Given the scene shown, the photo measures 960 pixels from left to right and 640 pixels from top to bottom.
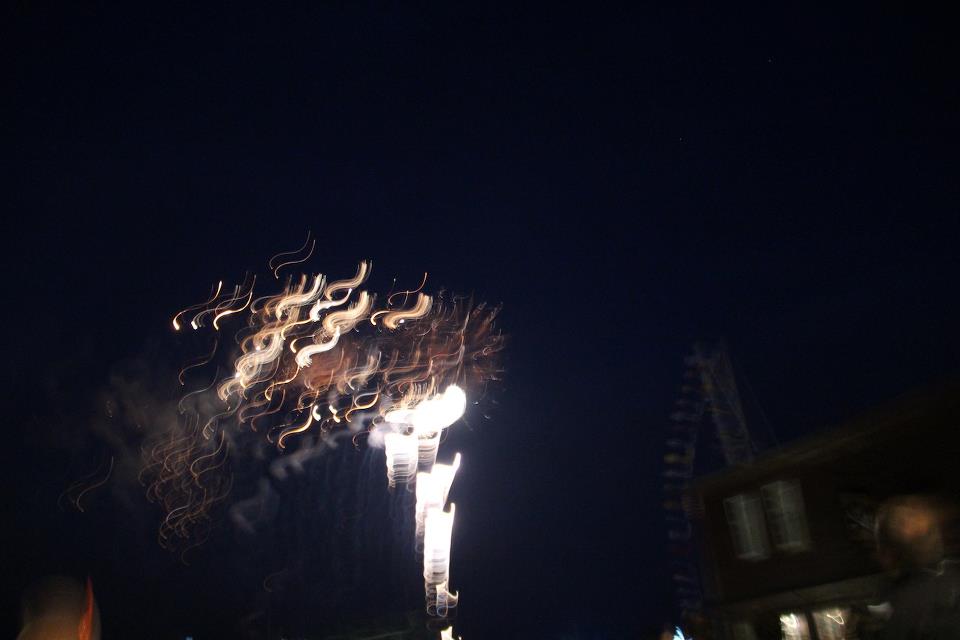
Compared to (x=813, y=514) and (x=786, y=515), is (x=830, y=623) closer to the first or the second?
(x=813, y=514)

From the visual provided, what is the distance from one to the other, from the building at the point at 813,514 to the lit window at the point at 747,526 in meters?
0.03

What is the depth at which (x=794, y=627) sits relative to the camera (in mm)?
20000

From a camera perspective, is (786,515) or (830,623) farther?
(786,515)

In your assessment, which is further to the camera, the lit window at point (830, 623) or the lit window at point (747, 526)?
the lit window at point (747, 526)

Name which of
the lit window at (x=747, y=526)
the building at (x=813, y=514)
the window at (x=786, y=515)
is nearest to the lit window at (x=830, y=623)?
the building at (x=813, y=514)

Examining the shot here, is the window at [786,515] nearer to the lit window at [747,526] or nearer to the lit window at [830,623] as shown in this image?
the lit window at [747,526]

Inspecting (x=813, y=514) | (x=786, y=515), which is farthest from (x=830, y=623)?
(x=786, y=515)

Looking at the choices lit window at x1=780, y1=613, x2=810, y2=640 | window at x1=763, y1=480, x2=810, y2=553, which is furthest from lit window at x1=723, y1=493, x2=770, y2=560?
lit window at x1=780, y1=613, x2=810, y2=640

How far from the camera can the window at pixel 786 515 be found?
19.6 meters

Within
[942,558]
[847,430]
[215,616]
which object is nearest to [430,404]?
[847,430]

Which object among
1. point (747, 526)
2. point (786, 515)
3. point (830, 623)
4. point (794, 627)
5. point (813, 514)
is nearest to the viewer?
point (830, 623)

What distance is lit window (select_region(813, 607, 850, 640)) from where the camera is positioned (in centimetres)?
1851

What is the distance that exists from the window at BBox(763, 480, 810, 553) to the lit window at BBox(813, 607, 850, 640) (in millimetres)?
1530

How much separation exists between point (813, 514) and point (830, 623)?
99.8 inches
